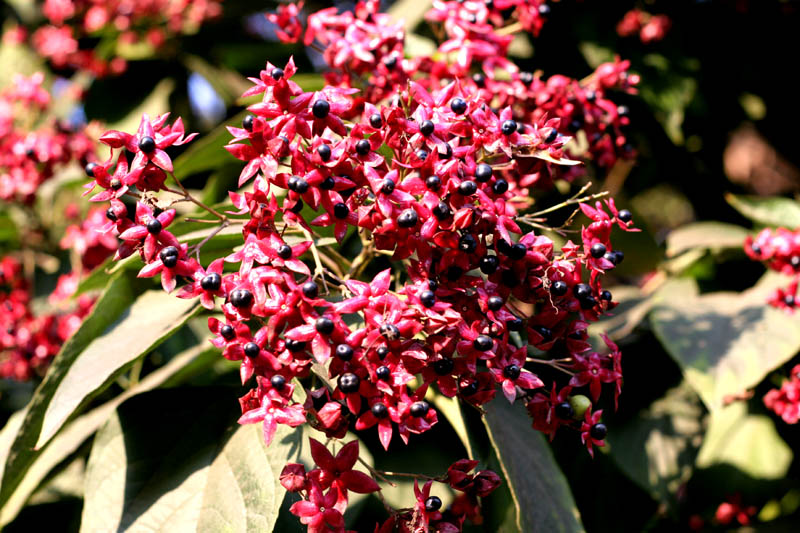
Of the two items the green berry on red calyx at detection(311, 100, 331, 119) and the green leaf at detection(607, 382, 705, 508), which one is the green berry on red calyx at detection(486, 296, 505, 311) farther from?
the green leaf at detection(607, 382, 705, 508)

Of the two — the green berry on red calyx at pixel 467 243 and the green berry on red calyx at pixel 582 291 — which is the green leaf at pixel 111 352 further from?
the green berry on red calyx at pixel 582 291

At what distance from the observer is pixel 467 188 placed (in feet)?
2.91

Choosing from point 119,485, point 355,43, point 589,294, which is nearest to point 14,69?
point 355,43

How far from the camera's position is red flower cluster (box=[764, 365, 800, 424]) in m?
1.46

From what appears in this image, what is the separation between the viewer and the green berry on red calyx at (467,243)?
0.89m

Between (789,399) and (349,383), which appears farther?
(789,399)

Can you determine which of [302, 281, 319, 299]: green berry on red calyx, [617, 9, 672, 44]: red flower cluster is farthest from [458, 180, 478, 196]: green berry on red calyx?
[617, 9, 672, 44]: red flower cluster

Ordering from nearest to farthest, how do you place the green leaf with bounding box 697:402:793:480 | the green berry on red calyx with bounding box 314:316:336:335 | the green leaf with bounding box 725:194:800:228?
the green berry on red calyx with bounding box 314:316:336:335 < the green leaf with bounding box 697:402:793:480 < the green leaf with bounding box 725:194:800:228

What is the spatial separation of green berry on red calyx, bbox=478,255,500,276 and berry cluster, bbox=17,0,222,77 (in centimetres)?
197

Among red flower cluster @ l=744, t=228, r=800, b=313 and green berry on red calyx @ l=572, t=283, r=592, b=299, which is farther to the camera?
red flower cluster @ l=744, t=228, r=800, b=313

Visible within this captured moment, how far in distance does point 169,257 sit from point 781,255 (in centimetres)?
146

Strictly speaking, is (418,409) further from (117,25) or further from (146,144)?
(117,25)

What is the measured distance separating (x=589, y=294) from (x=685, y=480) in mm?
984

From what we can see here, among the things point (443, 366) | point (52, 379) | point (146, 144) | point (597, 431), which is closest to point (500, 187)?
point (443, 366)
